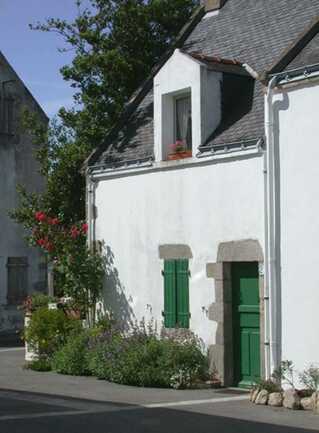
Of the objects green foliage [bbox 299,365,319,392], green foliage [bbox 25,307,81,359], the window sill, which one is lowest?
green foliage [bbox 299,365,319,392]

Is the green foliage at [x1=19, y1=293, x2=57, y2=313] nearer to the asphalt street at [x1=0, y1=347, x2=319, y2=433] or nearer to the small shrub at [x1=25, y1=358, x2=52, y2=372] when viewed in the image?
the small shrub at [x1=25, y1=358, x2=52, y2=372]

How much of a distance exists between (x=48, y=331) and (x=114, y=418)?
6.01m

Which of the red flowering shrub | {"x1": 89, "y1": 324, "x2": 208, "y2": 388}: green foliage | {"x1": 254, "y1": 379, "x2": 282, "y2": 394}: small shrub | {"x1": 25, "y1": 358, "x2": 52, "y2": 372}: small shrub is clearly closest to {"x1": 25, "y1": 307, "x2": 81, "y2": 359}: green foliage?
{"x1": 25, "y1": 358, "x2": 52, "y2": 372}: small shrub

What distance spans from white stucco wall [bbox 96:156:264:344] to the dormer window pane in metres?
0.72

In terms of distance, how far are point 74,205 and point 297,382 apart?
960 centimetres

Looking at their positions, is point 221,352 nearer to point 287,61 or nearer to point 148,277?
point 148,277

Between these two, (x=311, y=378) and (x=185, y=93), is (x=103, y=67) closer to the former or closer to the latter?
(x=185, y=93)

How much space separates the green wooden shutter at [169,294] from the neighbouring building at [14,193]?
1187 centimetres

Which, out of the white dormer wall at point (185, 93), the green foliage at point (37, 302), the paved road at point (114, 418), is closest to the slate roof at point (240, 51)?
the white dormer wall at point (185, 93)

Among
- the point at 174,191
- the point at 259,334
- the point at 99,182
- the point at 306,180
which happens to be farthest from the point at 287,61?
the point at 99,182

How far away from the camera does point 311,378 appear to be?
11.5 m

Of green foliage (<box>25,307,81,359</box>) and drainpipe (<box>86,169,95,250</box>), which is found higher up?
drainpipe (<box>86,169,95,250</box>)

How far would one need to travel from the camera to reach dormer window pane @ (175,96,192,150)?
49.4 feet

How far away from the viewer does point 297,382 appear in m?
11.8
